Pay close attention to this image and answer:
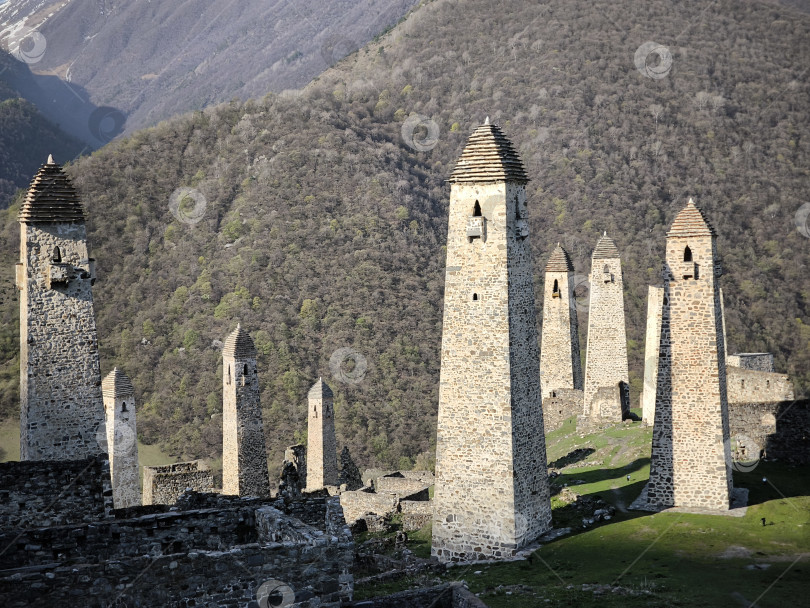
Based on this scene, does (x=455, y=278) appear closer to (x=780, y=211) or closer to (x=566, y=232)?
(x=566, y=232)

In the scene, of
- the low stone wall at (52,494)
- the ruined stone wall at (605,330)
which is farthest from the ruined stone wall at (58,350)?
the ruined stone wall at (605,330)

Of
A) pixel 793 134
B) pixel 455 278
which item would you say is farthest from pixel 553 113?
pixel 455 278

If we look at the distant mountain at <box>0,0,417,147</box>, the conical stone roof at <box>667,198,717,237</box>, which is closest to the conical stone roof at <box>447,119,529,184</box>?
the conical stone roof at <box>667,198,717,237</box>

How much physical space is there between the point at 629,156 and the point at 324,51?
35.2 metres

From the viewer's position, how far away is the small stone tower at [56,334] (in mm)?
14602

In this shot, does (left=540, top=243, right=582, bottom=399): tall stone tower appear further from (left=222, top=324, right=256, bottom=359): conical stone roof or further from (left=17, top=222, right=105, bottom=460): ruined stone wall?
(left=17, top=222, right=105, bottom=460): ruined stone wall

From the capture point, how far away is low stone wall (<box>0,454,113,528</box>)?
12.6m

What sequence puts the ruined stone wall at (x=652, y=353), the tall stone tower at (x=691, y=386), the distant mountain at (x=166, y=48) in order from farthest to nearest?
the distant mountain at (x=166, y=48), the ruined stone wall at (x=652, y=353), the tall stone tower at (x=691, y=386)

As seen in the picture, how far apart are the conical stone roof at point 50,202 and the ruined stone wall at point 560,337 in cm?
1786

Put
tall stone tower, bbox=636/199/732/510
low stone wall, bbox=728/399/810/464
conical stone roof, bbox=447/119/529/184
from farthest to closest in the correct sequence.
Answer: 1. low stone wall, bbox=728/399/810/464
2. tall stone tower, bbox=636/199/732/510
3. conical stone roof, bbox=447/119/529/184

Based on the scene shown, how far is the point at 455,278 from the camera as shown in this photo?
17.5 meters

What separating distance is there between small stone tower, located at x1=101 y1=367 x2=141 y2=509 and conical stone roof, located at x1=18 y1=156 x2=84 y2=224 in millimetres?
8562

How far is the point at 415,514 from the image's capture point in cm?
2086

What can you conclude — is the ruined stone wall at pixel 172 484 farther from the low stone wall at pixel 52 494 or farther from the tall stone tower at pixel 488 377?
the low stone wall at pixel 52 494
